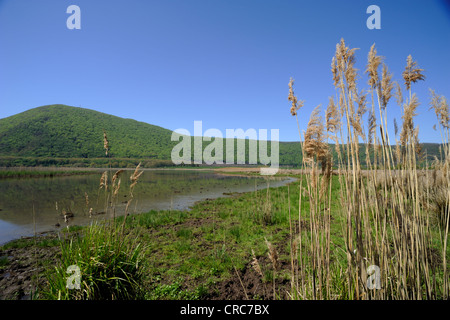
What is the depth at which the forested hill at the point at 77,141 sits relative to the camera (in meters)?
61.8

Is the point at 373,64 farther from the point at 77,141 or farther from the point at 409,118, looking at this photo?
the point at 77,141

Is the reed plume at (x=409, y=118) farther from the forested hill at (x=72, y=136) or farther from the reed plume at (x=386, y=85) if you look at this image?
the forested hill at (x=72, y=136)

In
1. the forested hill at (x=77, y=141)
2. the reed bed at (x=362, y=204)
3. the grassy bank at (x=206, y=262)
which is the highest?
the forested hill at (x=77, y=141)

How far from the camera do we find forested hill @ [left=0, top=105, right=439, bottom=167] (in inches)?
2431

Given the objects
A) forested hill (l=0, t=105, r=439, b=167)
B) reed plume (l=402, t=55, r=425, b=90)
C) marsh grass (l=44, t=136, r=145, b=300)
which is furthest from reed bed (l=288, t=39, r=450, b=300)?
forested hill (l=0, t=105, r=439, b=167)

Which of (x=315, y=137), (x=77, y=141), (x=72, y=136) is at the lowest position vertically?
(x=315, y=137)

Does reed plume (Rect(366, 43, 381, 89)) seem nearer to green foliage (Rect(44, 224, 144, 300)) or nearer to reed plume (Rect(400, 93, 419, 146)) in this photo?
reed plume (Rect(400, 93, 419, 146))

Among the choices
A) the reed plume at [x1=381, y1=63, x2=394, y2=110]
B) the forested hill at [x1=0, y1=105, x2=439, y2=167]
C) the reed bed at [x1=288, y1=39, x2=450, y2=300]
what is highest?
the forested hill at [x1=0, y1=105, x2=439, y2=167]

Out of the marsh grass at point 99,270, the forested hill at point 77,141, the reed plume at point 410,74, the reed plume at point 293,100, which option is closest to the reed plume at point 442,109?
the reed plume at point 410,74

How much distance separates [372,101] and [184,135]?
128 meters

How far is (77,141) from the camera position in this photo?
3000 inches

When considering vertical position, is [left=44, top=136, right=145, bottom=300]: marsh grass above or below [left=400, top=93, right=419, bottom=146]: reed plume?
below

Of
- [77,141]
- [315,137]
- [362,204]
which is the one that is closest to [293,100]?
[315,137]
